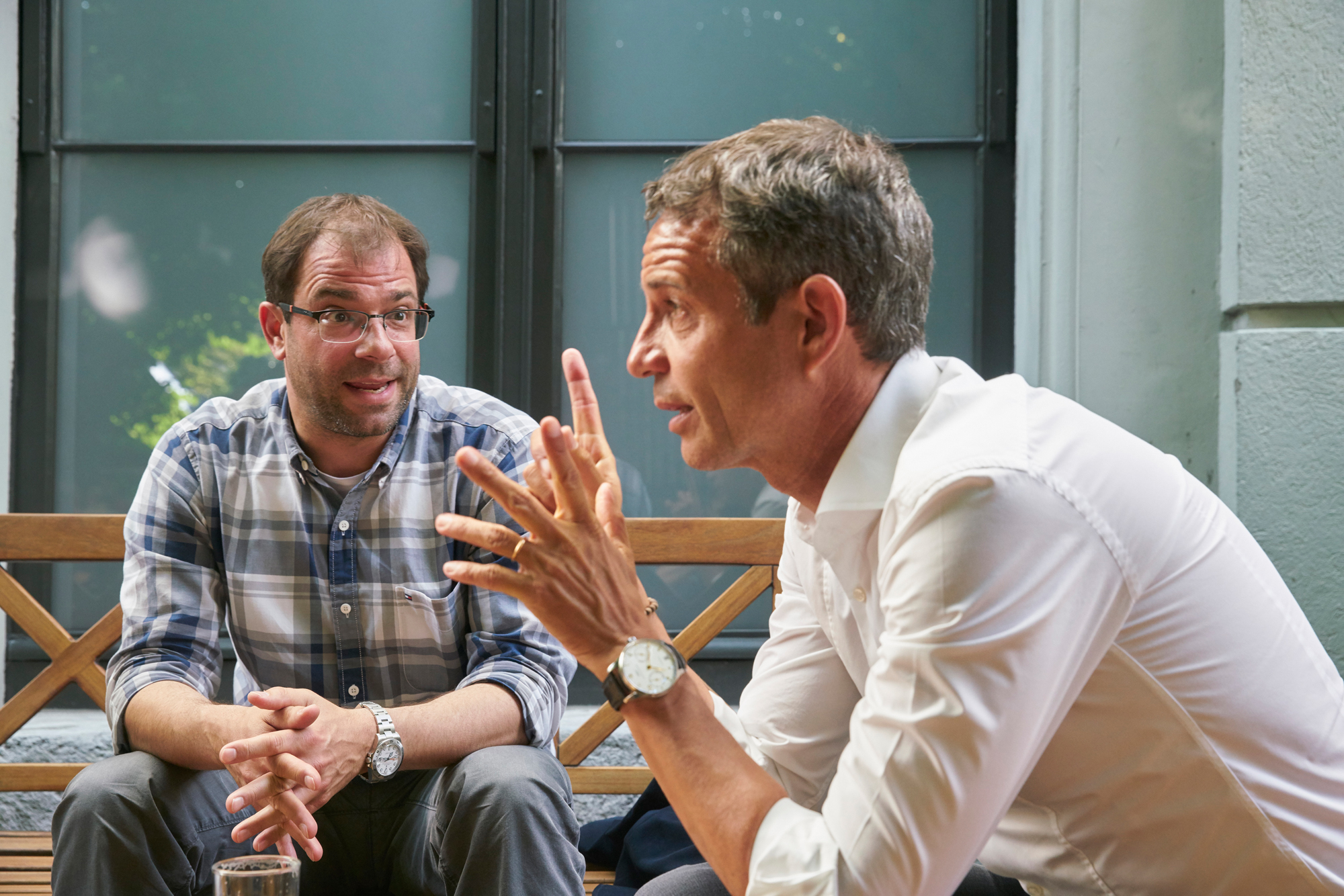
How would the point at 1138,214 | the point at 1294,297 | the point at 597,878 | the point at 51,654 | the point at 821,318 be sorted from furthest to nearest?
1. the point at 1138,214
2. the point at 51,654
3. the point at 1294,297
4. the point at 597,878
5. the point at 821,318

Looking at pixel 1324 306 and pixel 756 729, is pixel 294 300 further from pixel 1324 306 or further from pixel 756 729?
pixel 1324 306

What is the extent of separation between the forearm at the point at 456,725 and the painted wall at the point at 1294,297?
1835mm

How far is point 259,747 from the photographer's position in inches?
60.8

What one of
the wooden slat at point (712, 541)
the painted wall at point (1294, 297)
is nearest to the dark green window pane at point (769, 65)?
the painted wall at point (1294, 297)

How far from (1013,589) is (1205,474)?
200 cm

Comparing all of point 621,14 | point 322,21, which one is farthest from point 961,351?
point 322,21

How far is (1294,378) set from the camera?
242 cm

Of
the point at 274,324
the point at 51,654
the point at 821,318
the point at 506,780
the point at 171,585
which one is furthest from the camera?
the point at 51,654

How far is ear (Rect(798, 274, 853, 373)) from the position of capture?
46.4 inches

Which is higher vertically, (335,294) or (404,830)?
(335,294)

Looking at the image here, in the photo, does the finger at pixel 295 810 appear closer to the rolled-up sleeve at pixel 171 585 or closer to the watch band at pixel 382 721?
the watch band at pixel 382 721

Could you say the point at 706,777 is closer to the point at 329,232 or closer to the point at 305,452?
the point at 305,452

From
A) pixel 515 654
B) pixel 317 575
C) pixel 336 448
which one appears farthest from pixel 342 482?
pixel 515 654

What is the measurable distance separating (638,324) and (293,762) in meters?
2.05
